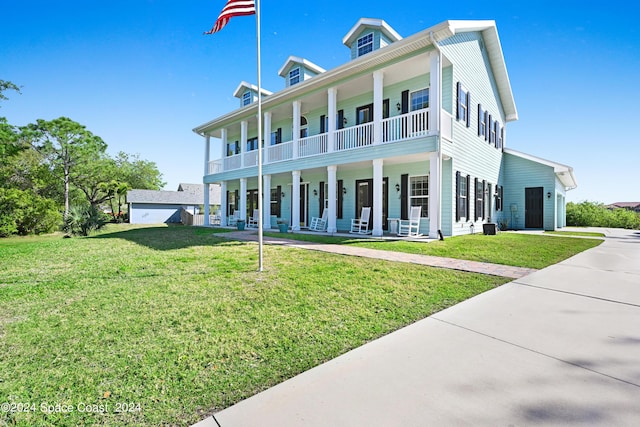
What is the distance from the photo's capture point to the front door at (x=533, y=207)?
50.3 feet

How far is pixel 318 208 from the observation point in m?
14.9

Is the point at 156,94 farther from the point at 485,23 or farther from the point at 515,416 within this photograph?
the point at 515,416

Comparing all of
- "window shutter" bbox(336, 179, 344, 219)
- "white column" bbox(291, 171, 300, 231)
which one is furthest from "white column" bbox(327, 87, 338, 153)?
"window shutter" bbox(336, 179, 344, 219)

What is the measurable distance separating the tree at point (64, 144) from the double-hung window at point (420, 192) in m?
30.8

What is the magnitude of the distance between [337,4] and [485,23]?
6.41m

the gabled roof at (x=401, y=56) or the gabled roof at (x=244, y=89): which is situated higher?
the gabled roof at (x=244, y=89)

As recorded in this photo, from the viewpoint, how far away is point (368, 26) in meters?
12.9

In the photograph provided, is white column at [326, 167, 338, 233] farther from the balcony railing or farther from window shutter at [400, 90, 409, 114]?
window shutter at [400, 90, 409, 114]

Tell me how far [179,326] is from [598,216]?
2769 cm

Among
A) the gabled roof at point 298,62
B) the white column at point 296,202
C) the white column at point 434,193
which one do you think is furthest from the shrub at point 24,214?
the white column at point 434,193

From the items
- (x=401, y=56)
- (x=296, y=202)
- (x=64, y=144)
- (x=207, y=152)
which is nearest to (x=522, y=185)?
(x=401, y=56)

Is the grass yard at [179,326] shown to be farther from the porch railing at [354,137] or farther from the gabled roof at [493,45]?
the gabled roof at [493,45]

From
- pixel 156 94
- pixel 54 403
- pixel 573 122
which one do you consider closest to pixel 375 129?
pixel 54 403

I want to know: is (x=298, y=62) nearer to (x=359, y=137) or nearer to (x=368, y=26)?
(x=368, y=26)
